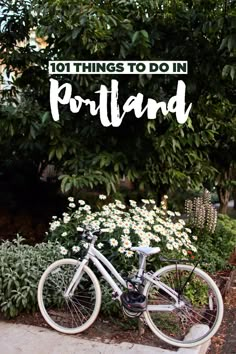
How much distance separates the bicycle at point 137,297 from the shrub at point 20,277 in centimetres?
12

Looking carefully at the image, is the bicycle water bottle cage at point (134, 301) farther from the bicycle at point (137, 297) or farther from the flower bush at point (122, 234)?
the flower bush at point (122, 234)

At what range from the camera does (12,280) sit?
3.60 meters

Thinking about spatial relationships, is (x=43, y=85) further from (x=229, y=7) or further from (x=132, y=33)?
(x=229, y=7)

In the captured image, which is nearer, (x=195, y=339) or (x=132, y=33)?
(x=195, y=339)

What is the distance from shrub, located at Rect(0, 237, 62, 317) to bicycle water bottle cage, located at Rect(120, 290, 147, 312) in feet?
2.63

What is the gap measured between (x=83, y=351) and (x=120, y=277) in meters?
0.60

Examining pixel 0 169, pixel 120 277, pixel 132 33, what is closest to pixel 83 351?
pixel 120 277

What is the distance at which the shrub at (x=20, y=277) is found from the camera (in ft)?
11.7

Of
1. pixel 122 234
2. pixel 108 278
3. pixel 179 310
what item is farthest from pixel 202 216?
pixel 108 278

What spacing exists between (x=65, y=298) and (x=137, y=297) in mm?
645

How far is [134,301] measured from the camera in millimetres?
3254

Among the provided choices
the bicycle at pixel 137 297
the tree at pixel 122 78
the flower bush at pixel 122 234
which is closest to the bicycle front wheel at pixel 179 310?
the bicycle at pixel 137 297

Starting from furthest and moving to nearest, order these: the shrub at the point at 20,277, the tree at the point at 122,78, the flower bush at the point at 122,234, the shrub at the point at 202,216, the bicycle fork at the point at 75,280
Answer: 1. the shrub at the point at 202,216
2. the tree at the point at 122,78
3. the flower bush at the point at 122,234
4. the shrub at the point at 20,277
5. the bicycle fork at the point at 75,280

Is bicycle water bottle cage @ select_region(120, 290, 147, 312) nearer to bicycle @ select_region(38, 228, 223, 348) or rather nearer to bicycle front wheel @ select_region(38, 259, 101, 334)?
bicycle @ select_region(38, 228, 223, 348)
